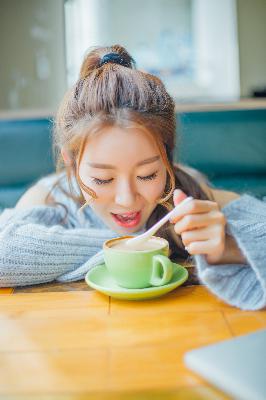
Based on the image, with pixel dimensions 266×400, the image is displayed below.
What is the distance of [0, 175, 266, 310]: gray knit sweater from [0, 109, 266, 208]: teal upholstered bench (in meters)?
0.64

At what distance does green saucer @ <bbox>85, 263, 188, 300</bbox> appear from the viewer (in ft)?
2.42

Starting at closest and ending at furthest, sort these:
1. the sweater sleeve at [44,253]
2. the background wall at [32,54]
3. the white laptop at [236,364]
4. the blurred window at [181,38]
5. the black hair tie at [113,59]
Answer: the white laptop at [236,364], the sweater sleeve at [44,253], the black hair tie at [113,59], the background wall at [32,54], the blurred window at [181,38]

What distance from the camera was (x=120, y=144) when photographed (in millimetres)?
859

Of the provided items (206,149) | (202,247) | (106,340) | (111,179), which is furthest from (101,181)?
(206,149)

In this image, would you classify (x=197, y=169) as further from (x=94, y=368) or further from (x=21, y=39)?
(x=21, y=39)

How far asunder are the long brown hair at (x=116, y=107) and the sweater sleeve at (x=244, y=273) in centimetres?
21

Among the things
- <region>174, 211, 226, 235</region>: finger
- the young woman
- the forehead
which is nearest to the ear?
the young woman

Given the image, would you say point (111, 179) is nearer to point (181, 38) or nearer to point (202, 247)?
point (202, 247)

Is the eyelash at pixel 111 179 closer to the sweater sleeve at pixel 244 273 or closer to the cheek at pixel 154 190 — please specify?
the cheek at pixel 154 190

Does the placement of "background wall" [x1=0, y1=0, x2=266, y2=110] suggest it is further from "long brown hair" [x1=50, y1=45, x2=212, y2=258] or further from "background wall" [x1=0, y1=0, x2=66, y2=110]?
"long brown hair" [x1=50, y1=45, x2=212, y2=258]

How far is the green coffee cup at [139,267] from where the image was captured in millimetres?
750

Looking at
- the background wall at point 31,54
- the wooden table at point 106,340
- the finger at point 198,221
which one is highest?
the background wall at point 31,54

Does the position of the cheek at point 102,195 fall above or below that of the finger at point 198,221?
above

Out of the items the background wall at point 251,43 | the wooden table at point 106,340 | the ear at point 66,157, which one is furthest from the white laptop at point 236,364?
the background wall at point 251,43
